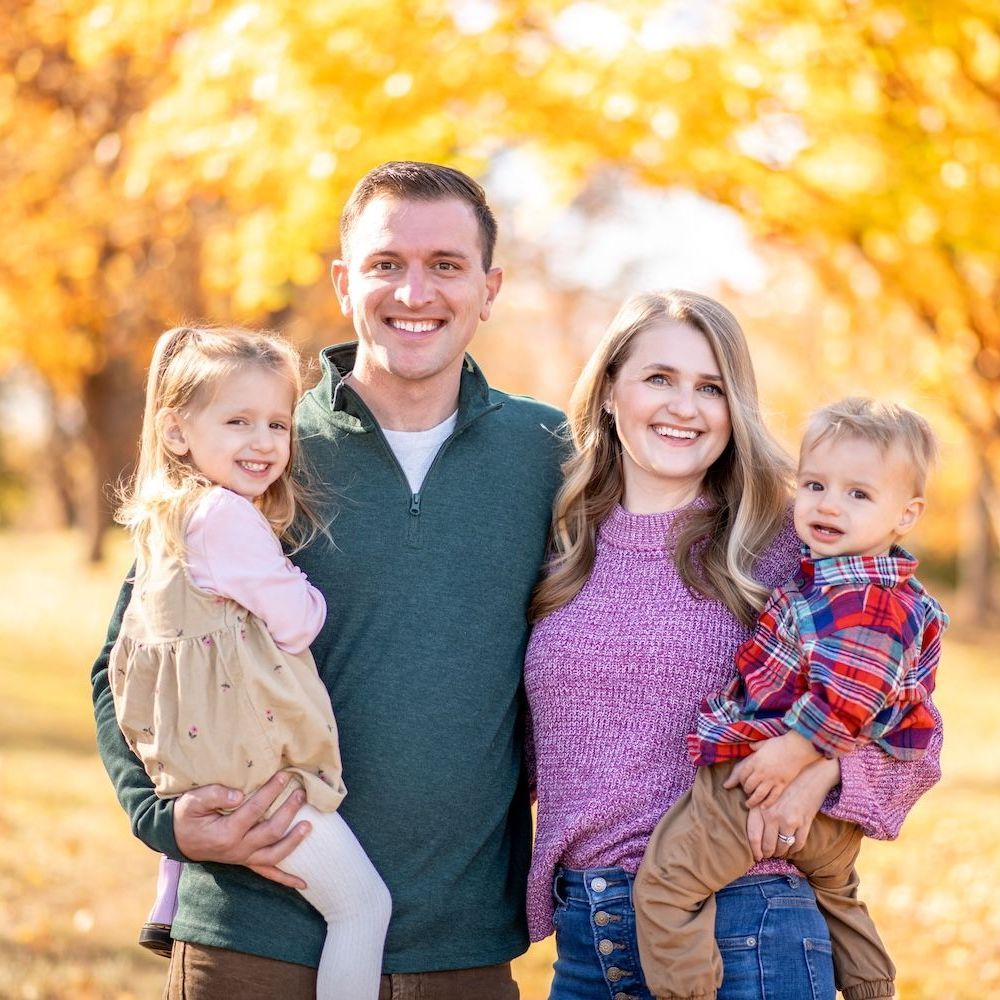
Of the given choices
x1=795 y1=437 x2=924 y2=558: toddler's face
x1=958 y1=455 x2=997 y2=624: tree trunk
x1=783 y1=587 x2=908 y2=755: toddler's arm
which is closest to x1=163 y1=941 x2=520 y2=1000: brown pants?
x1=783 y1=587 x2=908 y2=755: toddler's arm

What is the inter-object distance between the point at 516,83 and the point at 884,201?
1884mm

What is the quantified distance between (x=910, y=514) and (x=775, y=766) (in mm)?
635

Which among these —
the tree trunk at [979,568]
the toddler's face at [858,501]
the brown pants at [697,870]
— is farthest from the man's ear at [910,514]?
the tree trunk at [979,568]

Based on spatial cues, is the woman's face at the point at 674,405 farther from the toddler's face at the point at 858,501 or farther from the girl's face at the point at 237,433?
the girl's face at the point at 237,433

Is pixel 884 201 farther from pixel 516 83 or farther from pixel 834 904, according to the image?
pixel 834 904

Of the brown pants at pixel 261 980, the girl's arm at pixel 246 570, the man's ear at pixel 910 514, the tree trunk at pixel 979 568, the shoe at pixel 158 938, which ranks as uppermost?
the tree trunk at pixel 979 568

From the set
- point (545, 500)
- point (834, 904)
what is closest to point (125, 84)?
point (545, 500)

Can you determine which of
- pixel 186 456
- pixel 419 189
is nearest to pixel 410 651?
pixel 186 456

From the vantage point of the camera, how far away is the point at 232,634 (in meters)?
2.85

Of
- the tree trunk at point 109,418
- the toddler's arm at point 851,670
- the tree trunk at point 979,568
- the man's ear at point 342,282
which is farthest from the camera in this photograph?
the tree trunk at point 979,568

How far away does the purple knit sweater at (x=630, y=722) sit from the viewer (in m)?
2.98

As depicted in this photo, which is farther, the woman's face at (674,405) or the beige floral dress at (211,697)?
the woman's face at (674,405)

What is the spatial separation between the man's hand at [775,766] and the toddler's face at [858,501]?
422mm

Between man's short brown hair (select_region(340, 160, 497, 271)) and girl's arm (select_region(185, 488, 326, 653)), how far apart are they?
0.92 m
